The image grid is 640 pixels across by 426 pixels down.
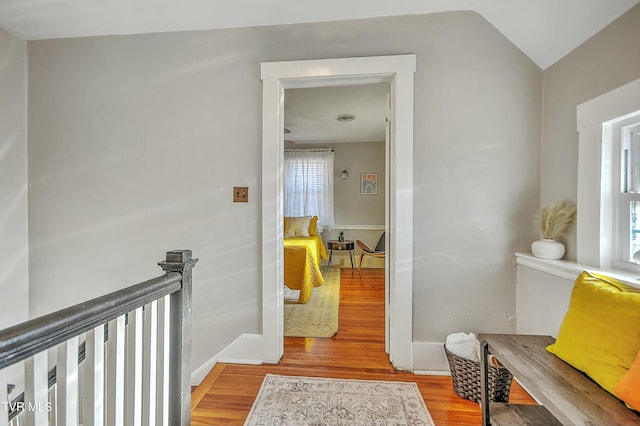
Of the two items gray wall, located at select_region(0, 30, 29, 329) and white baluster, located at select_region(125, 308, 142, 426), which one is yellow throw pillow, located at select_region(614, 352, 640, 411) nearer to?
white baluster, located at select_region(125, 308, 142, 426)

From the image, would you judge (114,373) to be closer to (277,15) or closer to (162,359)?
(162,359)

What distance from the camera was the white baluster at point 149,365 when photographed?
105cm

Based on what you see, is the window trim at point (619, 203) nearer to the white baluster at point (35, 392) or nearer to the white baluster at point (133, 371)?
the white baluster at point (133, 371)

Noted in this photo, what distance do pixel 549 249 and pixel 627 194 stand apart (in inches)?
17.6

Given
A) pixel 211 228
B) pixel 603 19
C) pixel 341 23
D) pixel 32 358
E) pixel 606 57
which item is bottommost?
pixel 32 358

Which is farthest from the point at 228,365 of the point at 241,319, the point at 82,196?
the point at 82,196

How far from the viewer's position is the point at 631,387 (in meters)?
0.89

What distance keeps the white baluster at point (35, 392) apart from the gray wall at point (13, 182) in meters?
2.13

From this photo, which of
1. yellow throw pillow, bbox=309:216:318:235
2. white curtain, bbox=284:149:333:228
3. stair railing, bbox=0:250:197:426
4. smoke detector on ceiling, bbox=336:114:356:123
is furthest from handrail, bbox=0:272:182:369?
white curtain, bbox=284:149:333:228

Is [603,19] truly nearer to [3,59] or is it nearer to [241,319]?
[241,319]

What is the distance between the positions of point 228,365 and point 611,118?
8.72 ft

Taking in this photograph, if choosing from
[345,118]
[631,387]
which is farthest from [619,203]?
[345,118]

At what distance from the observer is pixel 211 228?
213 cm

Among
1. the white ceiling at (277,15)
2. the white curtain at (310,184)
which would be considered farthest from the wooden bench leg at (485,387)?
the white curtain at (310,184)
